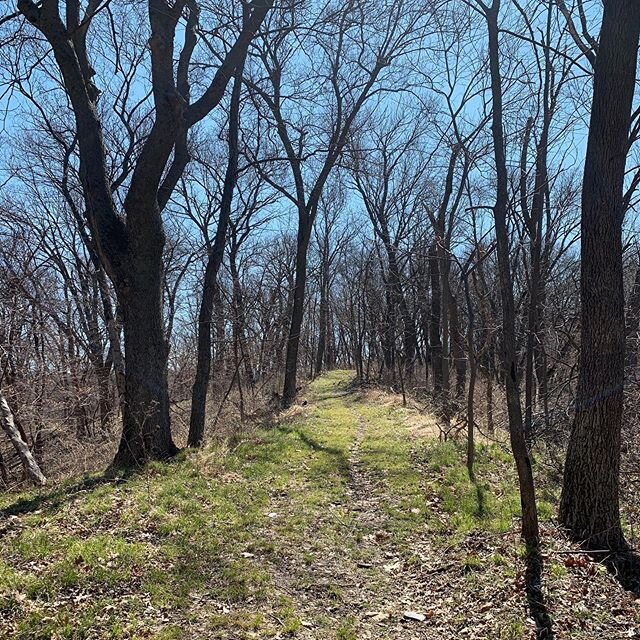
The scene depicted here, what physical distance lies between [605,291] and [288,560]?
3984 millimetres

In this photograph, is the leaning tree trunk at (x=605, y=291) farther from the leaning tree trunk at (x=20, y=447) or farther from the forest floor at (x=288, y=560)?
the leaning tree trunk at (x=20, y=447)

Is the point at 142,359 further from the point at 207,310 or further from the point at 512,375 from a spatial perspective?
the point at 512,375

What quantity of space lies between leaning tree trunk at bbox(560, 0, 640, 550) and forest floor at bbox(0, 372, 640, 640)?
60cm

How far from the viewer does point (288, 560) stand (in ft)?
15.7

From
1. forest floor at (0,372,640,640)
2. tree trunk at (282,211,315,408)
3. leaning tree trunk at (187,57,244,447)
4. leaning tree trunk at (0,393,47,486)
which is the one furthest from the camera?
tree trunk at (282,211,315,408)

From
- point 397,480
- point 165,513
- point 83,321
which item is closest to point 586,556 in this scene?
point 397,480

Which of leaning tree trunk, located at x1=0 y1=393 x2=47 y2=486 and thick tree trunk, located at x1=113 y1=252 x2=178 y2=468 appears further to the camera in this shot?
leaning tree trunk, located at x1=0 y1=393 x2=47 y2=486

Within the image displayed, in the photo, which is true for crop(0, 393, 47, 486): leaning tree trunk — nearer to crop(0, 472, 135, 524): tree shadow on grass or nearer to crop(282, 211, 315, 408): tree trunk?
crop(0, 472, 135, 524): tree shadow on grass

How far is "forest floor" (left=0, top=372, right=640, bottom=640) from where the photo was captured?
3652 mm

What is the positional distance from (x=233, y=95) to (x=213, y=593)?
34.2 feet

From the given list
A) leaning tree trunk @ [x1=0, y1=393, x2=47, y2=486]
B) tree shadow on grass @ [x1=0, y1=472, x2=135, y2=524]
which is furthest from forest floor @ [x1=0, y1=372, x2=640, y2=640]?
leaning tree trunk @ [x1=0, y1=393, x2=47, y2=486]

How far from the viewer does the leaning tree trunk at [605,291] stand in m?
4.80

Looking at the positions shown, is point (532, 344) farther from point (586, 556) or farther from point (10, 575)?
point (10, 575)

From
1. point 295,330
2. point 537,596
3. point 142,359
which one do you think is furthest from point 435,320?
point 537,596
